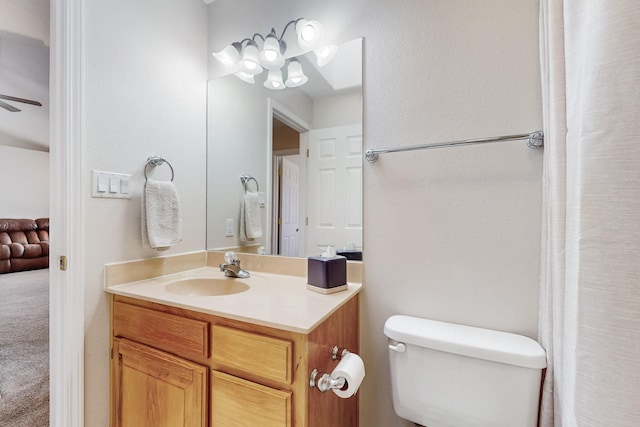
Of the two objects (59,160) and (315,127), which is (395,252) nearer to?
(315,127)

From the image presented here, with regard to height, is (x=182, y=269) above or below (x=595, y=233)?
below

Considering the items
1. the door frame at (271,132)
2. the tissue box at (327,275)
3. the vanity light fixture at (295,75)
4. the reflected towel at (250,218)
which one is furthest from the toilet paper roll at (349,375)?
the vanity light fixture at (295,75)

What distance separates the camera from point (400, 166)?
1.15m

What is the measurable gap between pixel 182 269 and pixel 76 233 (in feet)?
1.68

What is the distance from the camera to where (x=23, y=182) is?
17.7 feet

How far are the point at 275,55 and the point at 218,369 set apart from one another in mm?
1391

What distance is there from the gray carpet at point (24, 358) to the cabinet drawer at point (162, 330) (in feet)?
2.90

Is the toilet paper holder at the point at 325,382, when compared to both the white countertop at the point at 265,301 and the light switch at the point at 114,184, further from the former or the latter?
the light switch at the point at 114,184

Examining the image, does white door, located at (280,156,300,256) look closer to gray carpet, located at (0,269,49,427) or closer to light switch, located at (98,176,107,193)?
light switch, located at (98,176,107,193)

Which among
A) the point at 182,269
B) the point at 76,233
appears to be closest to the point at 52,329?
the point at 76,233

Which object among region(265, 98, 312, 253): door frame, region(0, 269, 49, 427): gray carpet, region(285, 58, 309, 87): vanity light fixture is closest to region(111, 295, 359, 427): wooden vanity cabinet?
region(265, 98, 312, 253): door frame

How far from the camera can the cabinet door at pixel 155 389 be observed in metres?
0.93

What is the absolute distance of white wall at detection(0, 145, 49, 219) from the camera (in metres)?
5.14

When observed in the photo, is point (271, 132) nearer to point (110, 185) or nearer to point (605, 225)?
point (110, 185)
